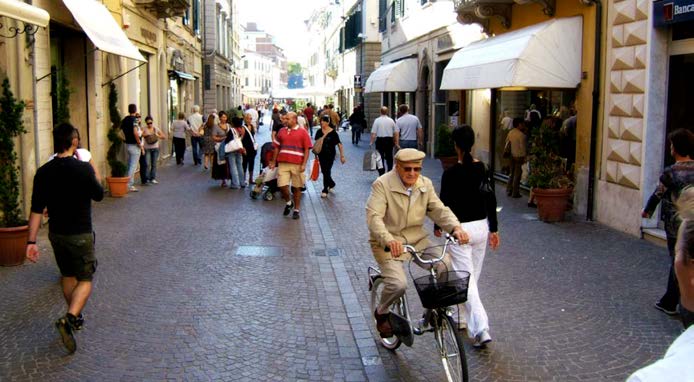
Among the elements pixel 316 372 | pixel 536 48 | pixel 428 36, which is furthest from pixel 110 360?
pixel 428 36

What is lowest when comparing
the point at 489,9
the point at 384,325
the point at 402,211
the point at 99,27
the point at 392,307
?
the point at 384,325

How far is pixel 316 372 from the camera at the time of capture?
5.35 m

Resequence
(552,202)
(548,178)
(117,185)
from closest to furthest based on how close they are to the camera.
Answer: (552,202)
(548,178)
(117,185)

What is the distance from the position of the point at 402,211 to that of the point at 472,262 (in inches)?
40.1

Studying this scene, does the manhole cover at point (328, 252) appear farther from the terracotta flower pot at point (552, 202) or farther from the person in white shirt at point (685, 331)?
the person in white shirt at point (685, 331)

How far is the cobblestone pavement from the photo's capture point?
540cm

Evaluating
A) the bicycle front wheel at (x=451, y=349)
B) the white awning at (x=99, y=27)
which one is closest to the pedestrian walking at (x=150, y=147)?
the white awning at (x=99, y=27)

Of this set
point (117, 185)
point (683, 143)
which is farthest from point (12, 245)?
point (683, 143)

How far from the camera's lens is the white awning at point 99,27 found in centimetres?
1141

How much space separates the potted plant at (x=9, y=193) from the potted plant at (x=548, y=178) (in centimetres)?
737

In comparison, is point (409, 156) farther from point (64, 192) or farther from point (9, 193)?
point (9, 193)

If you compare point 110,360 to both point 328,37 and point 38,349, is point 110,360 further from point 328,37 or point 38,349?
point 328,37

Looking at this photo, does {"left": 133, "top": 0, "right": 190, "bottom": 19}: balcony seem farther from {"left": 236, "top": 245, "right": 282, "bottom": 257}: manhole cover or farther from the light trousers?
the light trousers

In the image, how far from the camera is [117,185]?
1476 centimetres
